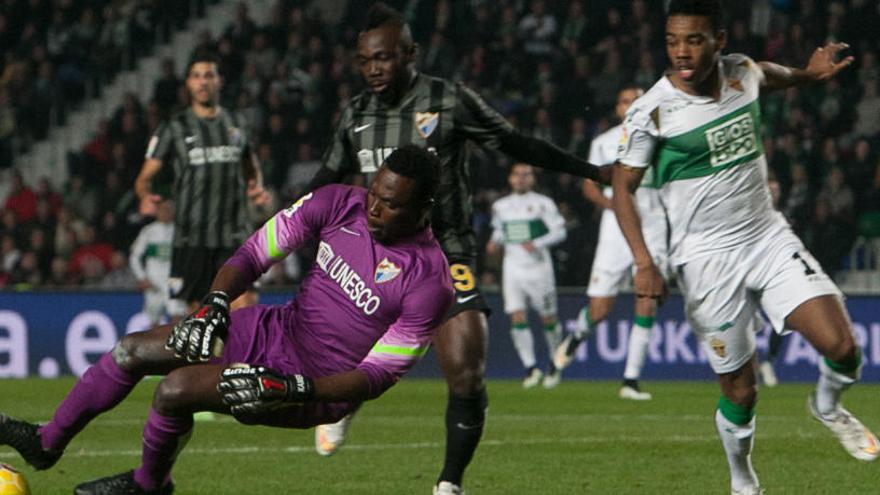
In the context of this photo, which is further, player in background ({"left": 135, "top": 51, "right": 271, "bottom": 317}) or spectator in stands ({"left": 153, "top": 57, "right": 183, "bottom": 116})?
spectator in stands ({"left": 153, "top": 57, "right": 183, "bottom": 116})

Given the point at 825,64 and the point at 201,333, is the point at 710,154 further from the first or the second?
the point at 201,333

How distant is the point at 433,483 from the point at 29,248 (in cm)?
1255

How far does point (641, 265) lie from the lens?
6.74 metres

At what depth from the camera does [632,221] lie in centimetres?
697

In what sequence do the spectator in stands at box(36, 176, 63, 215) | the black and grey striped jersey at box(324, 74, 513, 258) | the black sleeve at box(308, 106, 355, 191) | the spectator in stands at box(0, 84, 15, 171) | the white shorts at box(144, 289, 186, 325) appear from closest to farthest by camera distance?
the black and grey striped jersey at box(324, 74, 513, 258) < the black sleeve at box(308, 106, 355, 191) < the white shorts at box(144, 289, 186, 325) < the spectator in stands at box(36, 176, 63, 215) < the spectator in stands at box(0, 84, 15, 171)

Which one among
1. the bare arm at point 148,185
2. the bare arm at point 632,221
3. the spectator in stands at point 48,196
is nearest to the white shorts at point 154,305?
the spectator in stands at point 48,196

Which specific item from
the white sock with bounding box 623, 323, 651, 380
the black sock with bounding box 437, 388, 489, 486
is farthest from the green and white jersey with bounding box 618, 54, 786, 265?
the white sock with bounding box 623, 323, 651, 380

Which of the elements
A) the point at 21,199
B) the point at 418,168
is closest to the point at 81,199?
the point at 21,199

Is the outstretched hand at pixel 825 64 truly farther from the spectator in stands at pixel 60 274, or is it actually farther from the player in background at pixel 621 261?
the spectator in stands at pixel 60 274

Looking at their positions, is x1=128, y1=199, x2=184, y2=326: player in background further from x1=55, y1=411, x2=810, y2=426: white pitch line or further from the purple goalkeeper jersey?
the purple goalkeeper jersey

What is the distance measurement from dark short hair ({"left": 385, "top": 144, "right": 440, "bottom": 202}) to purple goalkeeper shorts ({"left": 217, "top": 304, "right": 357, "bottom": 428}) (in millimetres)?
725

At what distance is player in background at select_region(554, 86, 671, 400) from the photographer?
13336mm

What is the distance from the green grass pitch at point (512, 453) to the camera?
7.70m

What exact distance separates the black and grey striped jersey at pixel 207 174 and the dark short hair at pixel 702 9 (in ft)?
16.6
